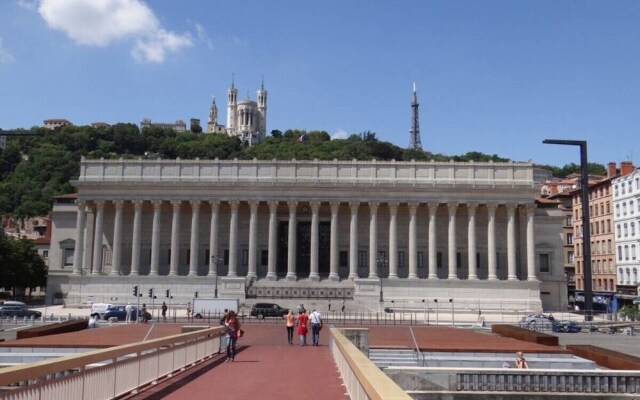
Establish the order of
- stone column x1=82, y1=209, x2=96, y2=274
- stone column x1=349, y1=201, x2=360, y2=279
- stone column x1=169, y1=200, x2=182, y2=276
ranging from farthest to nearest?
stone column x1=82, y1=209, x2=96, y2=274 → stone column x1=169, y1=200, x2=182, y2=276 → stone column x1=349, y1=201, x2=360, y2=279

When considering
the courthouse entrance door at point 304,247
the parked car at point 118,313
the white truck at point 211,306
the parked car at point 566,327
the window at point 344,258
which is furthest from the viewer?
the window at point 344,258

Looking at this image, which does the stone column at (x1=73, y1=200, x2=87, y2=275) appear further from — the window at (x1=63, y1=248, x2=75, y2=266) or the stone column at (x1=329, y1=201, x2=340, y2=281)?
the stone column at (x1=329, y1=201, x2=340, y2=281)

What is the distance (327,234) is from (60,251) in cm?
3584

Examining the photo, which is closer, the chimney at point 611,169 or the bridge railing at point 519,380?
the bridge railing at point 519,380

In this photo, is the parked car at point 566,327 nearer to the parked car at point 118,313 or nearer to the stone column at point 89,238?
the parked car at point 118,313

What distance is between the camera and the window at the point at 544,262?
81688mm

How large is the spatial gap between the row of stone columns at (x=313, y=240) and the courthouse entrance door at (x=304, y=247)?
3202mm

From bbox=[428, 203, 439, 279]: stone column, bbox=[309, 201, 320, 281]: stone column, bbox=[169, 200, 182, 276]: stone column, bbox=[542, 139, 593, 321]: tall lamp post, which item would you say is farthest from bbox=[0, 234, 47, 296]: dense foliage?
bbox=[542, 139, 593, 321]: tall lamp post

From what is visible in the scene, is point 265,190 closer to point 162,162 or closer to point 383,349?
point 162,162

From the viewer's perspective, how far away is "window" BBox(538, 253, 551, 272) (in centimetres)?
8169

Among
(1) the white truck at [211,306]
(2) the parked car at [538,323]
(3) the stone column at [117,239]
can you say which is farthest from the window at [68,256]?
(2) the parked car at [538,323]

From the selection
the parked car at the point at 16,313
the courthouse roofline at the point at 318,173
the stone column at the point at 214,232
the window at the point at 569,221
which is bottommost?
the parked car at the point at 16,313

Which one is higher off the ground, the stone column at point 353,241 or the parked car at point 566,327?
the stone column at point 353,241

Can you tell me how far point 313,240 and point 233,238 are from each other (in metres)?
9.90
